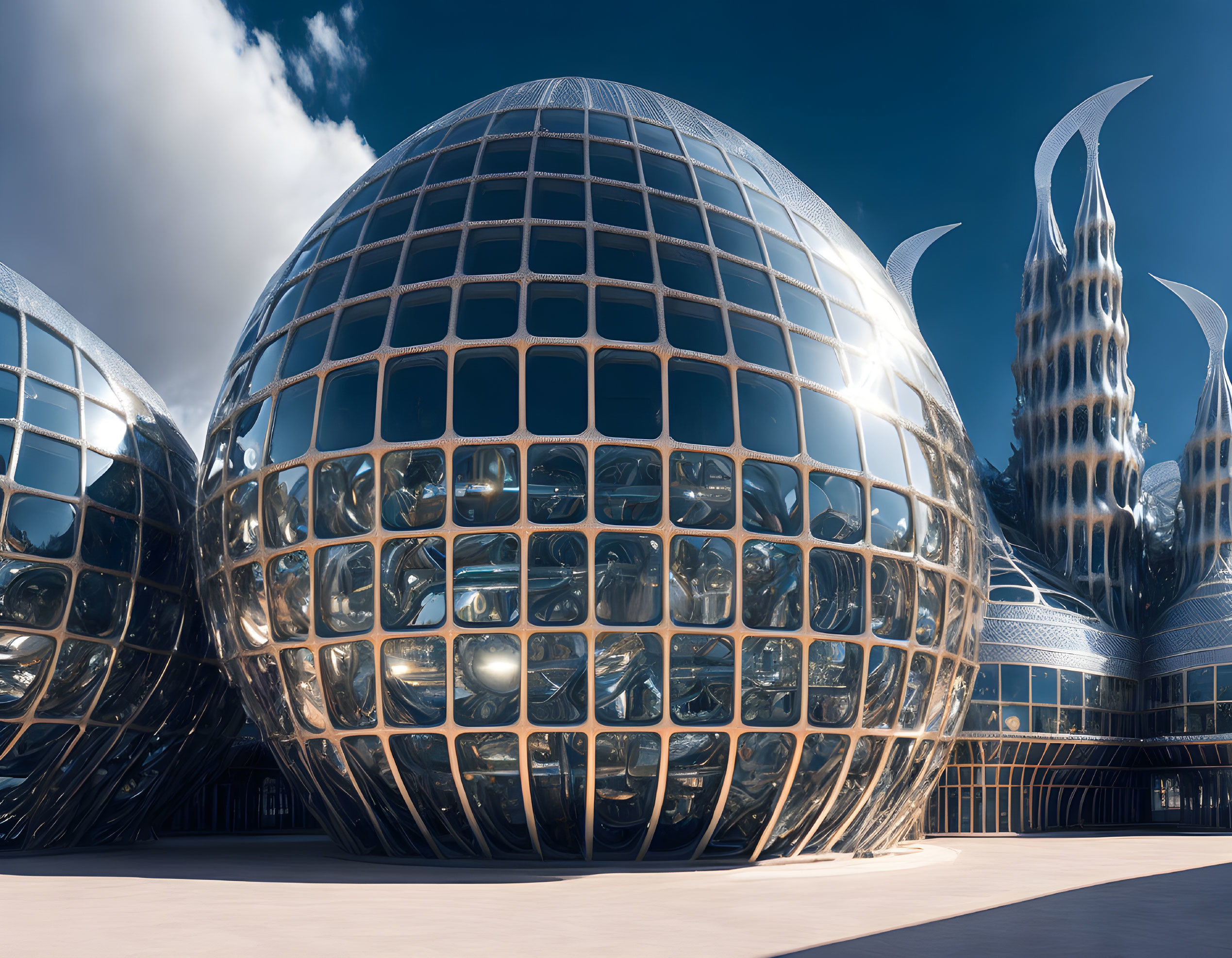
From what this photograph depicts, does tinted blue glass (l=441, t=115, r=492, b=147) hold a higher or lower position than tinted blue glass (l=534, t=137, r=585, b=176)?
higher

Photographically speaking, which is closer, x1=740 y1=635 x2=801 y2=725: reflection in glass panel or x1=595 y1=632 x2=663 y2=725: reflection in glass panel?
x1=595 y1=632 x2=663 y2=725: reflection in glass panel

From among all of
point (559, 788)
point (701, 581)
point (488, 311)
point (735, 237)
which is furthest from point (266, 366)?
point (559, 788)

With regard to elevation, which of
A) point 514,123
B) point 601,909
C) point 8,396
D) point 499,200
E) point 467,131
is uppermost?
point 514,123

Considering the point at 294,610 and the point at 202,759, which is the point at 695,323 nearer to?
the point at 294,610

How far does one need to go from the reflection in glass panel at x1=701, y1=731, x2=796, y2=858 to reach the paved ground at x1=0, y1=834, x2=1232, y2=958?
2.53 feet

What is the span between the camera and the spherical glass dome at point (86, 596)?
856 inches

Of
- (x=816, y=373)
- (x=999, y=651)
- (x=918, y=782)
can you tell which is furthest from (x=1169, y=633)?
(x=816, y=373)

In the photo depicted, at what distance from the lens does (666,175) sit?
22625 millimetres

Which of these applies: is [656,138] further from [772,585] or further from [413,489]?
[772,585]

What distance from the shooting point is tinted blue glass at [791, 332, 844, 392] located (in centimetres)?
2033

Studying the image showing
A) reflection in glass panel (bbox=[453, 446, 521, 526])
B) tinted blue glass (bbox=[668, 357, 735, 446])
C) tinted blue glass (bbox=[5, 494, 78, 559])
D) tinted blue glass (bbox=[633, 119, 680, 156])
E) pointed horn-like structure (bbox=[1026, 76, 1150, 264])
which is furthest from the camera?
pointed horn-like structure (bbox=[1026, 76, 1150, 264])

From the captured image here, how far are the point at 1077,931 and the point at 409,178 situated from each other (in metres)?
18.9

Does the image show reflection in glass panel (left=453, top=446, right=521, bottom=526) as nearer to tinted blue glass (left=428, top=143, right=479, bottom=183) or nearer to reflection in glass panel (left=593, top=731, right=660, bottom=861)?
reflection in glass panel (left=593, top=731, right=660, bottom=861)

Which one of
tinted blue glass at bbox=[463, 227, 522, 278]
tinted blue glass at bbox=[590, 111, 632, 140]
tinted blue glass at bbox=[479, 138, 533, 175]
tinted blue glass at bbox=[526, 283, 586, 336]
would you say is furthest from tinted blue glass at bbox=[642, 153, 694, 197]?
tinted blue glass at bbox=[526, 283, 586, 336]
